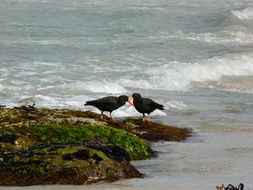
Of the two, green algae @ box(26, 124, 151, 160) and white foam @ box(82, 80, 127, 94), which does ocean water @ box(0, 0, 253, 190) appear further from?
green algae @ box(26, 124, 151, 160)

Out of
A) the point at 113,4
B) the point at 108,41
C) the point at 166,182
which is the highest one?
the point at 113,4

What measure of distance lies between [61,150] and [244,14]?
4143cm

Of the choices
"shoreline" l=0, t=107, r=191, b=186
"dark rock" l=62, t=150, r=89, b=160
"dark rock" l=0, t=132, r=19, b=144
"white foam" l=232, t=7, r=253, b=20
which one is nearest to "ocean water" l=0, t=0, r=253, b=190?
"white foam" l=232, t=7, r=253, b=20

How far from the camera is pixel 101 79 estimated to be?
20078mm

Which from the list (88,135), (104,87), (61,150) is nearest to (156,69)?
(104,87)

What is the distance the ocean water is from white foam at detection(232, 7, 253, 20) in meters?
0.13

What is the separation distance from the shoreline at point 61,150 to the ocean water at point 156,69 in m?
0.26

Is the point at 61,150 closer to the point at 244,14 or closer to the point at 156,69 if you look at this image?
the point at 156,69

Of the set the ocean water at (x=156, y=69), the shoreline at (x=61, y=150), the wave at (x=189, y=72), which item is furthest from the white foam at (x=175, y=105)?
the shoreline at (x=61, y=150)

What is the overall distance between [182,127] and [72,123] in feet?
12.5

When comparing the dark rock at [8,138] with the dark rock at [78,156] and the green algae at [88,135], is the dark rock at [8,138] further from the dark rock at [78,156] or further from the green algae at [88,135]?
the dark rock at [78,156]

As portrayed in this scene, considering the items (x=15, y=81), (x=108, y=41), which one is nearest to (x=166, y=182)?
(x=15, y=81)

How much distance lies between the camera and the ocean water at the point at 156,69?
347 inches

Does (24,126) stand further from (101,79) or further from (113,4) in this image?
(113,4)
